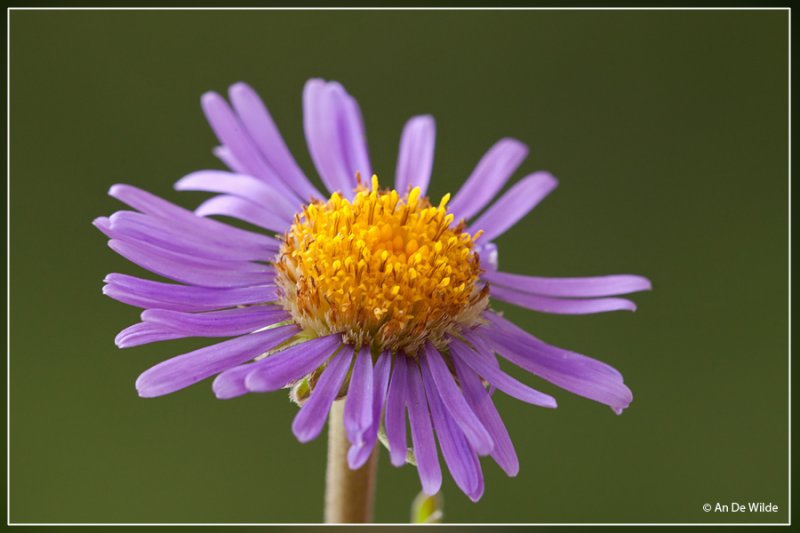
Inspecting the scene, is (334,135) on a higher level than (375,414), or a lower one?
higher

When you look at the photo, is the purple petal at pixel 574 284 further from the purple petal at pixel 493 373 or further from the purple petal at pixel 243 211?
the purple petal at pixel 243 211

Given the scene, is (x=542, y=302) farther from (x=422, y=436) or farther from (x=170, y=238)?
(x=170, y=238)

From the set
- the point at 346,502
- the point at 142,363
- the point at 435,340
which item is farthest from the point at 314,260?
the point at 142,363

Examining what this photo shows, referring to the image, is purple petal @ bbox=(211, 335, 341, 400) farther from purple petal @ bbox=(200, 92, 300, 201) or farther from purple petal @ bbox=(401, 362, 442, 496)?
purple petal @ bbox=(200, 92, 300, 201)

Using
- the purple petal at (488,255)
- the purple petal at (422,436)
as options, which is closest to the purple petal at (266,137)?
the purple petal at (488,255)

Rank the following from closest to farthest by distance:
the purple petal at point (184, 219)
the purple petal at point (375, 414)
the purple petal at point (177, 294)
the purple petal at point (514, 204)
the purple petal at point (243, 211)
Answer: the purple petal at point (375, 414) < the purple petal at point (177, 294) < the purple petal at point (184, 219) < the purple petal at point (243, 211) < the purple petal at point (514, 204)

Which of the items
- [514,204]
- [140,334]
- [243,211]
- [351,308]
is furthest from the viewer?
[514,204]

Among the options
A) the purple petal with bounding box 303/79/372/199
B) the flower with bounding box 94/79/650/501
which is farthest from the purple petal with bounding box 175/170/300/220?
the purple petal with bounding box 303/79/372/199

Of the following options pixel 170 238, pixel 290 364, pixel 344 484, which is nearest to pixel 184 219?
pixel 170 238
